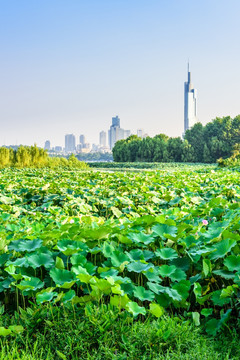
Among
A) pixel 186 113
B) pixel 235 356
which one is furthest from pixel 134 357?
pixel 186 113

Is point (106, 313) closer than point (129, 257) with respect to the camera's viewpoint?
Yes

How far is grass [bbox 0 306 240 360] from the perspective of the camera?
5.03 ft

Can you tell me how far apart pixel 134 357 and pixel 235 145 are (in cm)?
4691

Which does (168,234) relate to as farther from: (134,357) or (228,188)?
(228,188)

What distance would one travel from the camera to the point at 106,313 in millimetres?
1654

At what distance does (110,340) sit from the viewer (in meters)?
1.59

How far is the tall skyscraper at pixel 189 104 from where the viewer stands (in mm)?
147500

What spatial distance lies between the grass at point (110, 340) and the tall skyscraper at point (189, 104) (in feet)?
488

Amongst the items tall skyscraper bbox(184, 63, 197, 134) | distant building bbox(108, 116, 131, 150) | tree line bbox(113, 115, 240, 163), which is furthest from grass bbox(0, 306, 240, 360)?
distant building bbox(108, 116, 131, 150)

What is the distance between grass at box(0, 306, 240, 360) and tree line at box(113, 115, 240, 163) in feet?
149

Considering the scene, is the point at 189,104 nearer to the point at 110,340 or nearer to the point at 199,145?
the point at 199,145

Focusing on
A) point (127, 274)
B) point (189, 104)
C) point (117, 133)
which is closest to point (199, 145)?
point (127, 274)

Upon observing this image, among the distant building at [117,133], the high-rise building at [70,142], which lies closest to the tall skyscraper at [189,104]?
the distant building at [117,133]

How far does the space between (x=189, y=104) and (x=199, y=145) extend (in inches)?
4294
